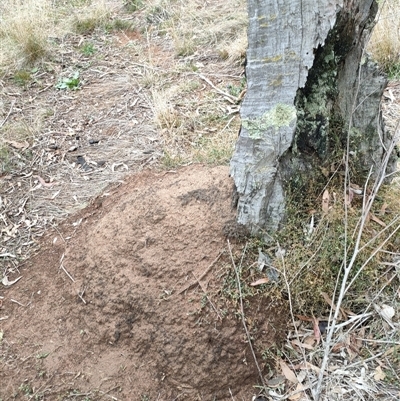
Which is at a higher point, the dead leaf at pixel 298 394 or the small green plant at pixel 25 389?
the dead leaf at pixel 298 394

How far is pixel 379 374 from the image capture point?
2205mm

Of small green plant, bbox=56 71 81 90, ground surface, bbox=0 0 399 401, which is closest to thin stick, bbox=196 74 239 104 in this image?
ground surface, bbox=0 0 399 401

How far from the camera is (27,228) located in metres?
3.32

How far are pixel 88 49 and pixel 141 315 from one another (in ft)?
12.2

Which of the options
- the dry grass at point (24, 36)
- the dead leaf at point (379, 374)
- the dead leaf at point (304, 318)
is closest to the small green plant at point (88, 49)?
the dry grass at point (24, 36)

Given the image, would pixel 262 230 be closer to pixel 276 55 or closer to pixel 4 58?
pixel 276 55

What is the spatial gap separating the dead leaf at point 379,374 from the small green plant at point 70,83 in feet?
12.2

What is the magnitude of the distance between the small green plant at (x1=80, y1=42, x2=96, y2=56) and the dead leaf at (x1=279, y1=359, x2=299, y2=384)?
13.3 feet

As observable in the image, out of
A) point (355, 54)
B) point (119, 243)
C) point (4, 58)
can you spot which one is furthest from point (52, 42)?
point (355, 54)

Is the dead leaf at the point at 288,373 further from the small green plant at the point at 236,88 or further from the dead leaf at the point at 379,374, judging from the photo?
the small green plant at the point at 236,88

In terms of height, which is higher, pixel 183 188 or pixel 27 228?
pixel 183 188

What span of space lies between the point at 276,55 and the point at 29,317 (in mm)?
1837

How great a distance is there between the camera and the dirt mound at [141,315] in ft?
7.63

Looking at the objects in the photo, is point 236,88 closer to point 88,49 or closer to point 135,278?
point 88,49
